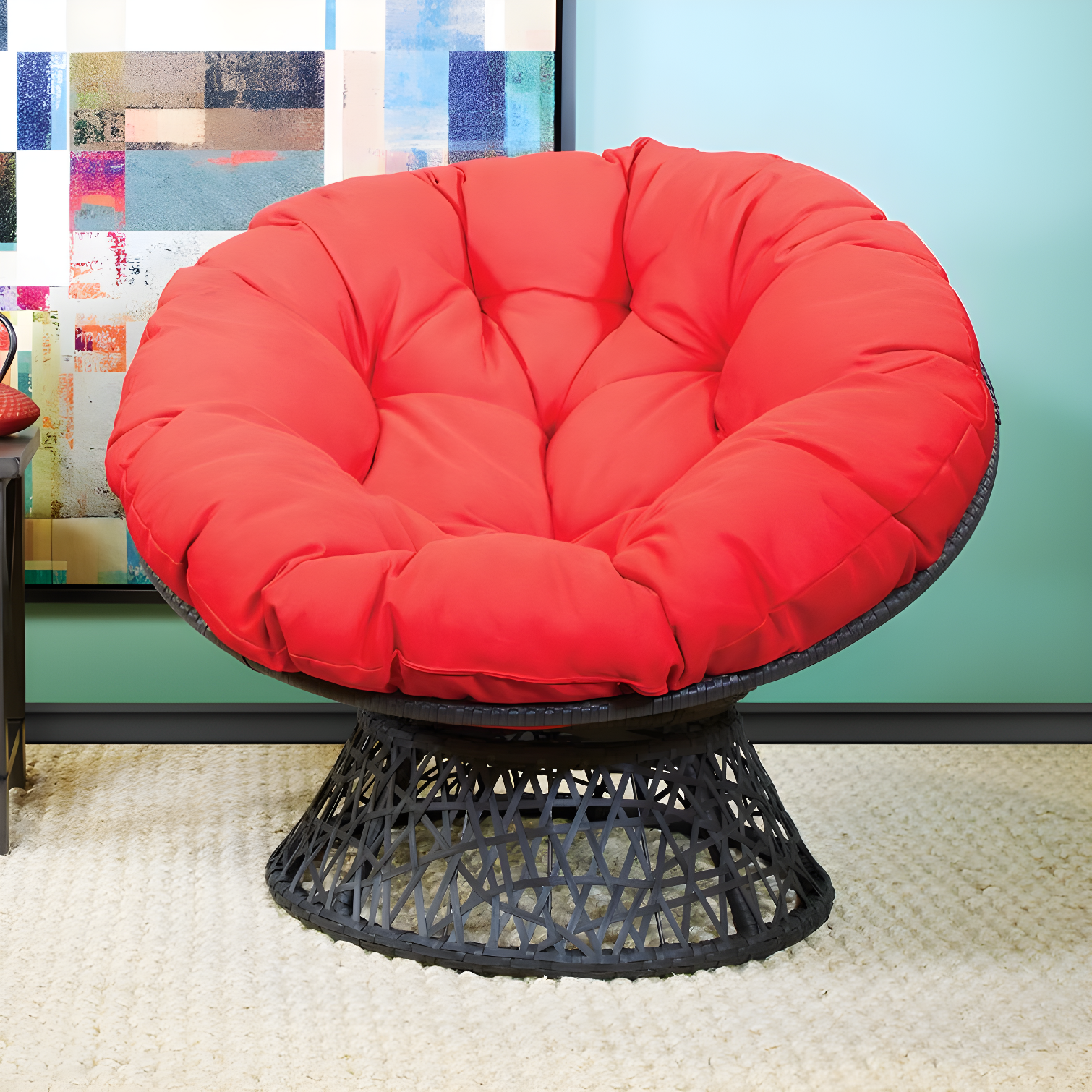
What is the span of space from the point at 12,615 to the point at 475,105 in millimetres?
937

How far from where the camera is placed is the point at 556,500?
123 cm

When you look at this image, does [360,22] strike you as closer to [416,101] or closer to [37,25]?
[416,101]

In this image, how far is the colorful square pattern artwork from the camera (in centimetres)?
155

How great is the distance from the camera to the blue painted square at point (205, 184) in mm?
1571

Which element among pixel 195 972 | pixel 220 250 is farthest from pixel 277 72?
pixel 195 972

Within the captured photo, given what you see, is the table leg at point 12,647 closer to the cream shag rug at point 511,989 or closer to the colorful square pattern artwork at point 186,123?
the cream shag rug at point 511,989

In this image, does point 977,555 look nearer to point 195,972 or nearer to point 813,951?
point 813,951

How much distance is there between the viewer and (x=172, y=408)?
38.9 inches

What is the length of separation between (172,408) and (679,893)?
68cm

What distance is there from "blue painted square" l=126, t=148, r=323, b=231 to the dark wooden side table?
37cm

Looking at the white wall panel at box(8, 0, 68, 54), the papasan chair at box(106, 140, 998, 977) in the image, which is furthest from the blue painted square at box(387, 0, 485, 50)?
the white wall panel at box(8, 0, 68, 54)

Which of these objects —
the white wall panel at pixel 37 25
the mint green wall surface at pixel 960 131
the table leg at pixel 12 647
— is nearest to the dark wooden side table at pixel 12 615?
the table leg at pixel 12 647

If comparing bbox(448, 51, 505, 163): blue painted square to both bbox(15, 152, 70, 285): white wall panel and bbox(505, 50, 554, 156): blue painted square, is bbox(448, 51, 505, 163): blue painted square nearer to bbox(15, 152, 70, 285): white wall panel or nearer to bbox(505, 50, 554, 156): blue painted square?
bbox(505, 50, 554, 156): blue painted square

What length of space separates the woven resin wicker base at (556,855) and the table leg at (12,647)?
0.39 meters
